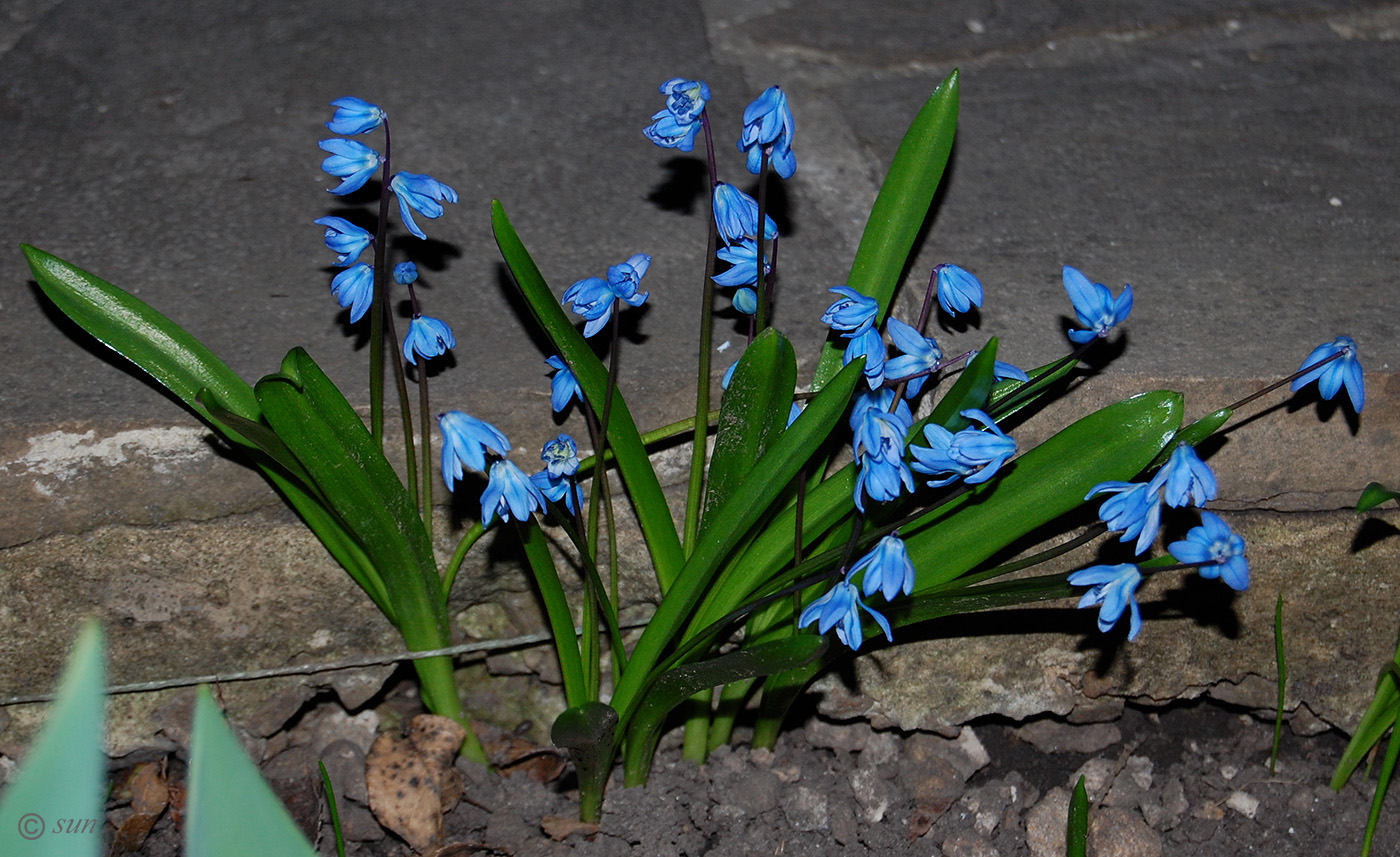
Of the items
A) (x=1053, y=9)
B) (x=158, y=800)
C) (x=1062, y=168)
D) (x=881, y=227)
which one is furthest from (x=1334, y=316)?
(x=158, y=800)

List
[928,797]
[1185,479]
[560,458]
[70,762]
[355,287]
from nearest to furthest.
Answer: [70,762], [1185,479], [560,458], [355,287], [928,797]

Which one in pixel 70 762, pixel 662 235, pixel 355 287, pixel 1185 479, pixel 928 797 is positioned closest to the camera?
pixel 70 762

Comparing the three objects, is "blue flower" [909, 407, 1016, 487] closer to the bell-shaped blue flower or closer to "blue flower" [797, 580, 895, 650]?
"blue flower" [797, 580, 895, 650]

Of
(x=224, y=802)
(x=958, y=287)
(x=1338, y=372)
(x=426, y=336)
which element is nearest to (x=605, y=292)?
(x=426, y=336)

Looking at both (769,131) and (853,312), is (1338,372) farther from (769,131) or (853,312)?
(769,131)

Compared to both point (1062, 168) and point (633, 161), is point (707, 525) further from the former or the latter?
point (1062, 168)

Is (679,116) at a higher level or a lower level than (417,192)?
higher

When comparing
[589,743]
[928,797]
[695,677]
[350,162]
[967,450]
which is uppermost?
[350,162]
